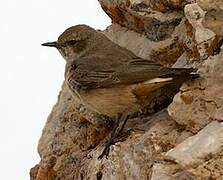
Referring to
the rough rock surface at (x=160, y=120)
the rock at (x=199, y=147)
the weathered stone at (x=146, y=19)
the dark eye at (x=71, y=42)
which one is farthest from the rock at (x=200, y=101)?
the dark eye at (x=71, y=42)

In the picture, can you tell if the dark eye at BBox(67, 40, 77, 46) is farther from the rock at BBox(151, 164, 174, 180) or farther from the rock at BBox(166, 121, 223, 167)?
the rock at BBox(166, 121, 223, 167)

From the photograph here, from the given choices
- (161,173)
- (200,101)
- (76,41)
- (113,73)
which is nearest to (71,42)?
(76,41)

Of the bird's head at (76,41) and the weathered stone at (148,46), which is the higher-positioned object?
the bird's head at (76,41)

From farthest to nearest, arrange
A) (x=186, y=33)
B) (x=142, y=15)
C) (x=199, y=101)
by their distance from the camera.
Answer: (x=142, y=15)
(x=186, y=33)
(x=199, y=101)

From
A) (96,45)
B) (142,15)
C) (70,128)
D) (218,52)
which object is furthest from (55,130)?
(218,52)

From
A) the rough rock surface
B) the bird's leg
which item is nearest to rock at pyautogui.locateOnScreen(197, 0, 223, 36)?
the rough rock surface

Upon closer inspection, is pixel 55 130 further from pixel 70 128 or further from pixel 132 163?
pixel 132 163

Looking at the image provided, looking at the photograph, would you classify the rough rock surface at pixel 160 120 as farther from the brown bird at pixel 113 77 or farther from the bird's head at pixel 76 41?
the bird's head at pixel 76 41

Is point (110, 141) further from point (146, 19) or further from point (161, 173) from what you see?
point (146, 19)
